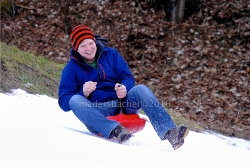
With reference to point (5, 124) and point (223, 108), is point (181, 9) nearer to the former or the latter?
point (223, 108)

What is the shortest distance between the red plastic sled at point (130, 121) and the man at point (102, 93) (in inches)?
2.9

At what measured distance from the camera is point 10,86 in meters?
5.46

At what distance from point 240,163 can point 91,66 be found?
1.55m

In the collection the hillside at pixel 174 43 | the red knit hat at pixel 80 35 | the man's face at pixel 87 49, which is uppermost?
the red knit hat at pixel 80 35

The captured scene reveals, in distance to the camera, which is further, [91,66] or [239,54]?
[239,54]

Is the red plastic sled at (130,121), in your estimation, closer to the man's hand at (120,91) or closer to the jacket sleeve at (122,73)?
the man's hand at (120,91)

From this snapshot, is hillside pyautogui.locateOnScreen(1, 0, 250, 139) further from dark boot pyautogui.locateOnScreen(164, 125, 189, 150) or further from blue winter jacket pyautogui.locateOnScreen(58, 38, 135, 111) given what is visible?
dark boot pyautogui.locateOnScreen(164, 125, 189, 150)

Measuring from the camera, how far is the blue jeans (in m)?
3.39

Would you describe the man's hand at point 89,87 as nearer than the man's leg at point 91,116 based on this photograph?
No

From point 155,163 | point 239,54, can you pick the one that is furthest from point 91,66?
point 239,54

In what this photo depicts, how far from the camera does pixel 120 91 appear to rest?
11.8 feet

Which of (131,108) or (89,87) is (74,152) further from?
(131,108)

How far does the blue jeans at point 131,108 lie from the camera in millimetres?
3391

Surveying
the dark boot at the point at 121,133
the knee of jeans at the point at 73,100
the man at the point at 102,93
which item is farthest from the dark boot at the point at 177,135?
the knee of jeans at the point at 73,100
